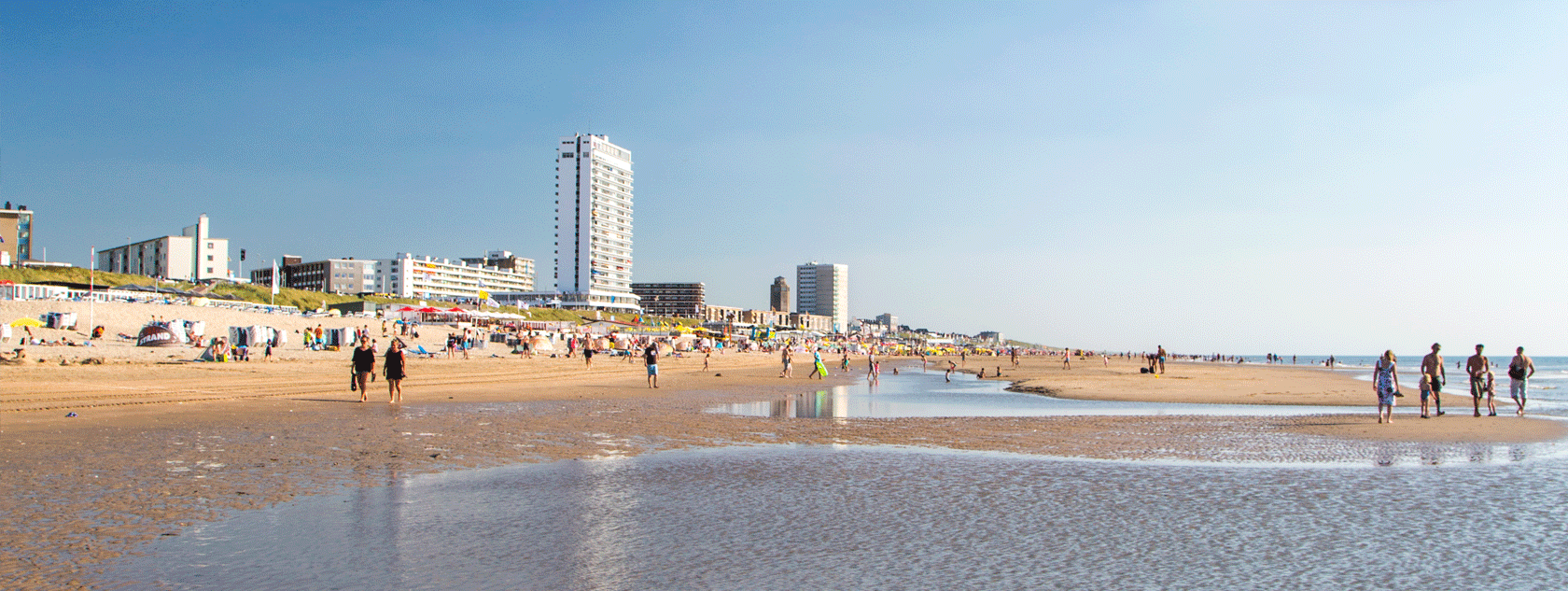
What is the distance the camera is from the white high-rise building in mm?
170750

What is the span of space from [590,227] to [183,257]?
72380 mm

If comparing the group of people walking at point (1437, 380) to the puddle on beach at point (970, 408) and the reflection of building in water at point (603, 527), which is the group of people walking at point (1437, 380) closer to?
the puddle on beach at point (970, 408)

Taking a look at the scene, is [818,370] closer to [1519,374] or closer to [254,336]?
[254,336]

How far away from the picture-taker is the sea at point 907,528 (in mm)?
5523

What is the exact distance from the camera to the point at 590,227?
172 m

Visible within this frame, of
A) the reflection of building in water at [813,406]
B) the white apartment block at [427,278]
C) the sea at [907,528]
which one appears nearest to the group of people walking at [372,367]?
the reflection of building in water at [813,406]

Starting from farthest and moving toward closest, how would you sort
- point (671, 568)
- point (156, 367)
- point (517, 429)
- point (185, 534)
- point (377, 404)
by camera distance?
point (156, 367), point (377, 404), point (517, 429), point (185, 534), point (671, 568)

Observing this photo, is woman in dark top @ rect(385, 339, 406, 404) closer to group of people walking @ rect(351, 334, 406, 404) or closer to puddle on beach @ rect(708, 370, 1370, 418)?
group of people walking @ rect(351, 334, 406, 404)

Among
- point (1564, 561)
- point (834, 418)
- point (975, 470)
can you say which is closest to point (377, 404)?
point (834, 418)

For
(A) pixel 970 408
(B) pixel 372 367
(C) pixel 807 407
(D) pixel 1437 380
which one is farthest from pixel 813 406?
(D) pixel 1437 380

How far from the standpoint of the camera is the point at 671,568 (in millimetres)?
5707

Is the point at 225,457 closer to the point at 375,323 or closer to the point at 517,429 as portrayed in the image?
the point at 517,429

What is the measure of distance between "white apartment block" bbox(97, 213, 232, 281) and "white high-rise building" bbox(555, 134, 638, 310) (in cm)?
6007

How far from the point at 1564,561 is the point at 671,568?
638cm
